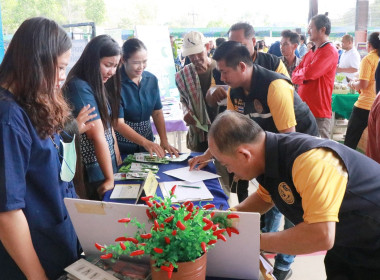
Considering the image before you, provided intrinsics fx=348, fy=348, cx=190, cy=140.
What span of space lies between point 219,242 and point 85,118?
2.83ft

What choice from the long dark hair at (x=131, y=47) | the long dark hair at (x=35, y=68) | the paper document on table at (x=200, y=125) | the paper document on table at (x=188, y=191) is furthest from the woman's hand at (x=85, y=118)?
the paper document on table at (x=200, y=125)

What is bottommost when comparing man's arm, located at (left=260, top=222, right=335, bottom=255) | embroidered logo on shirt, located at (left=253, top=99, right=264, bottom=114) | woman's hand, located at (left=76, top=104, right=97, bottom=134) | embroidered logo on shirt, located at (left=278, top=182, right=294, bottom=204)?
man's arm, located at (left=260, top=222, right=335, bottom=255)

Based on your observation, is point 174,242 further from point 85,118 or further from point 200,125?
point 200,125

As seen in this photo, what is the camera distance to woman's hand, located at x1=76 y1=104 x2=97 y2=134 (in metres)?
1.47

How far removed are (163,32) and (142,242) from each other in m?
4.47

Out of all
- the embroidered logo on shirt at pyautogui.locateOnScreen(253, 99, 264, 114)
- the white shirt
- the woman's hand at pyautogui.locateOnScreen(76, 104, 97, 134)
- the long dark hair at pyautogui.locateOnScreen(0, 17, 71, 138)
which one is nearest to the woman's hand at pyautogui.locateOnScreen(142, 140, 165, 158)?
the woman's hand at pyautogui.locateOnScreen(76, 104, 97, 134)

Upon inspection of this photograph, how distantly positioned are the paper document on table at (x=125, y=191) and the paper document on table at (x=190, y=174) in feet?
0.74

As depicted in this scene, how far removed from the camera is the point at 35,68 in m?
0.87

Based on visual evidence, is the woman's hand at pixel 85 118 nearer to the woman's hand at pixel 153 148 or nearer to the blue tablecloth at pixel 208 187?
the blue tablecloth at pixel 208 187

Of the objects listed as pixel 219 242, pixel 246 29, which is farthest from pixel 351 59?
pixel 219 242

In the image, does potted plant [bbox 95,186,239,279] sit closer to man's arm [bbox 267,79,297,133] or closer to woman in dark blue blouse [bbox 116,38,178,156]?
man's arm [bbox 267,79,297,133]

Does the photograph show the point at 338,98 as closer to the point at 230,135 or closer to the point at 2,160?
the point at 230,135

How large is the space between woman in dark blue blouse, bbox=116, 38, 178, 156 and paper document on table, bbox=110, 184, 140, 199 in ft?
1.62

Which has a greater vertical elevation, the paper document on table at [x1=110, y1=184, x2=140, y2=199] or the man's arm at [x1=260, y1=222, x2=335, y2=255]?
the man's arm at [x1=260, y1=222, x2=335, y2=255]
